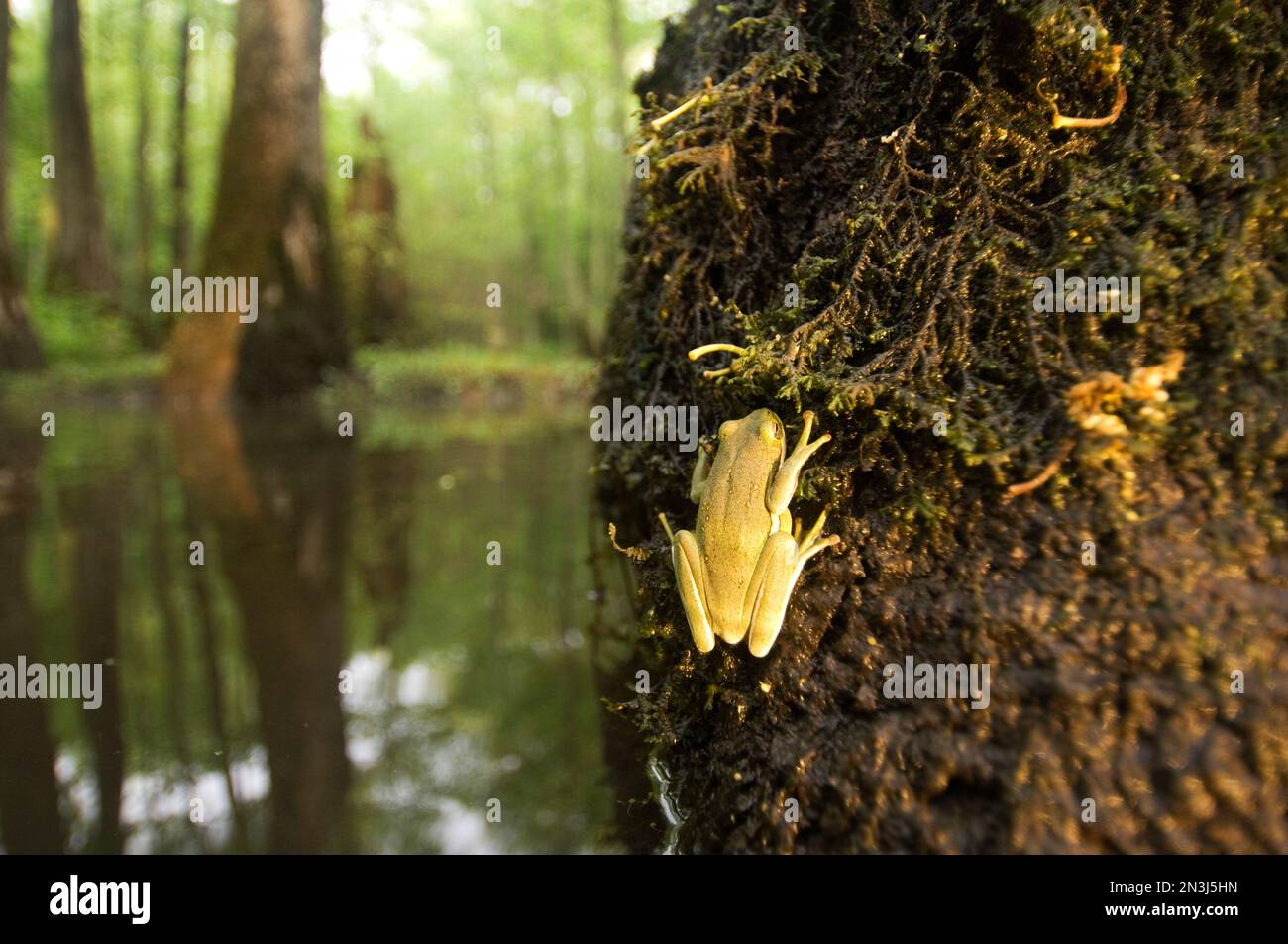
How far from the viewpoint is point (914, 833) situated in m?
1.66

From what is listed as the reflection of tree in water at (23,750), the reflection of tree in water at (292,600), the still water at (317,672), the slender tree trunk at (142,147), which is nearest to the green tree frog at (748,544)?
the still water at (317,672)

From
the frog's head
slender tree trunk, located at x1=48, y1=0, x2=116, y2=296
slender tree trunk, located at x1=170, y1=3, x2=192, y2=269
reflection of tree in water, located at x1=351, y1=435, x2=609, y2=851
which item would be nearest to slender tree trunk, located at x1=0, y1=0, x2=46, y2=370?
slender tree trunk, located at x1=48, y1=0, x2=116, y2=296

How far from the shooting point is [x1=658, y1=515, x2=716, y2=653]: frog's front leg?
206cm

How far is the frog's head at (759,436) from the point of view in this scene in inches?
Result: 81.8

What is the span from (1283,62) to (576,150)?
116ft

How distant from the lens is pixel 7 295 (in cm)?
1352

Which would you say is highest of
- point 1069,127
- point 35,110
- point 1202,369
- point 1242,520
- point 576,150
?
point 576,150

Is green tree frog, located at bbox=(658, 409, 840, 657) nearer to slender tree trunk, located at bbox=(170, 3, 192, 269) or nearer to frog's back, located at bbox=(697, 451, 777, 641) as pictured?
frog's back, located at bbox=(697, 451, 777, 641)

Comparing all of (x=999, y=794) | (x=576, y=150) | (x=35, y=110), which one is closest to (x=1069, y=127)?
(x=999, y=794)

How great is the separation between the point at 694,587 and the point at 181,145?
25.2 metres

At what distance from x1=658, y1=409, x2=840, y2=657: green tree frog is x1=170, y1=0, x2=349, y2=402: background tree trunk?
1247 centimetres

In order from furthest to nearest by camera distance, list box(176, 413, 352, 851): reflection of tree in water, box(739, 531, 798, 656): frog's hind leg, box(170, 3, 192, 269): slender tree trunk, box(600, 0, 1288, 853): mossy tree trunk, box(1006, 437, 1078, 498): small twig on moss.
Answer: box(170, 3, 192, 269): slender tree trunk < box(176, 413, 352, 851): reflection of tree in water < box(739, 531, 798, 656): frog's hind leg < box(1006, 437, 1078, 498): small twig on moss < box(600, 0, 1288, 853): mossy tree trunk

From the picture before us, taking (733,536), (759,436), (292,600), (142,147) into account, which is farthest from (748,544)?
(142,147)
